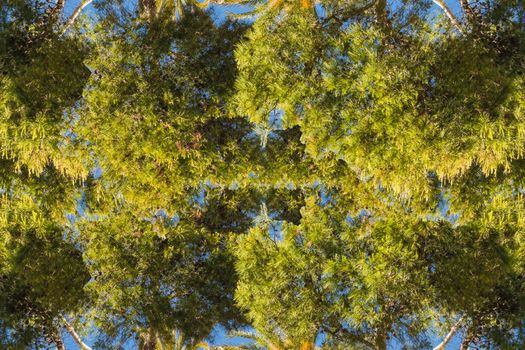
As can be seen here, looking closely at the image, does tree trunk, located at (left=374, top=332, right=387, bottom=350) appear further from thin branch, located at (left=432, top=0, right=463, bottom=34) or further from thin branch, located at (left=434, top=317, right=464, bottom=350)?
thin branch, located at (left=432, top=0, right=463, bottom=34)

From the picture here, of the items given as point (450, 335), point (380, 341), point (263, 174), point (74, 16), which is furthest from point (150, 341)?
point (74, 16)

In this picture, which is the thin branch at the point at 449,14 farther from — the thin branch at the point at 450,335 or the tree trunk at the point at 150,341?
the tree trunk at the point at 150,341

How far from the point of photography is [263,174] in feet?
43.3

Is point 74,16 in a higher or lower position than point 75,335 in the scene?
higher

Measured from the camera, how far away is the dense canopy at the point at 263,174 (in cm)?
1109

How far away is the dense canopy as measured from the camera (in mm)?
11094

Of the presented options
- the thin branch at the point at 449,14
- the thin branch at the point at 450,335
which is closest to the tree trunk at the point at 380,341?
the thin branch at the point at 450,335

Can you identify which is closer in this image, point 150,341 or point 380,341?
point 380,341

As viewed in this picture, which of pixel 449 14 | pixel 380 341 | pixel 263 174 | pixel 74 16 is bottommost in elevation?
pixel 380 341

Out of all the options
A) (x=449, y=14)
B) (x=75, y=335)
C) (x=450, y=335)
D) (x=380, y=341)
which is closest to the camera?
(x=380, y=341)

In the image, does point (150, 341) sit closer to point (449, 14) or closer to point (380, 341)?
point (380, 341)

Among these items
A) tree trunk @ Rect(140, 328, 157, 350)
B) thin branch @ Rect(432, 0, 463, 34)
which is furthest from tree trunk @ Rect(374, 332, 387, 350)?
thin branch @ Rect(432, 0, 463, 34)

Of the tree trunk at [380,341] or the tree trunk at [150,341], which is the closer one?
the tree trunk at [380,341]

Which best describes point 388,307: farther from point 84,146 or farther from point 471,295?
point 84,146
